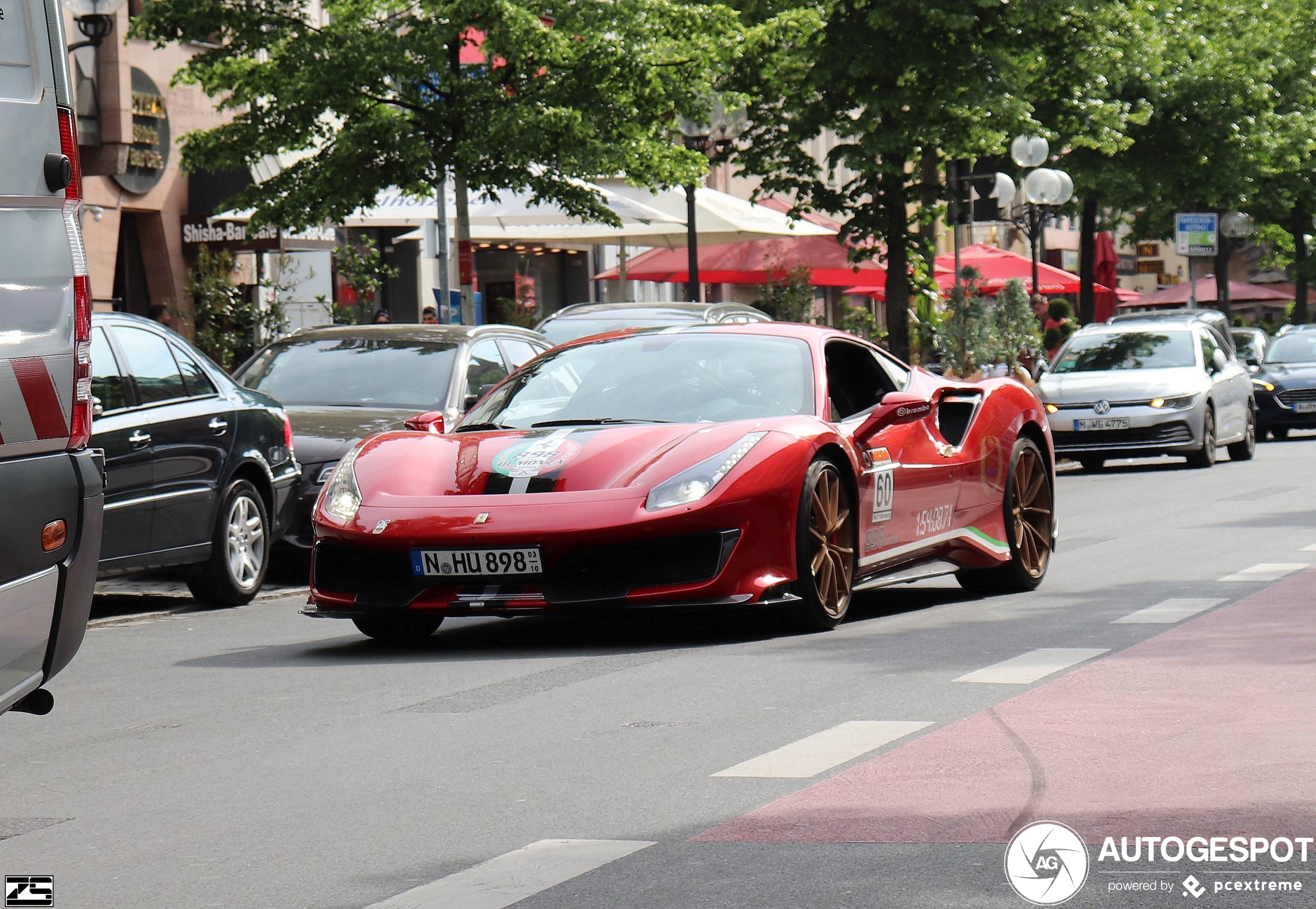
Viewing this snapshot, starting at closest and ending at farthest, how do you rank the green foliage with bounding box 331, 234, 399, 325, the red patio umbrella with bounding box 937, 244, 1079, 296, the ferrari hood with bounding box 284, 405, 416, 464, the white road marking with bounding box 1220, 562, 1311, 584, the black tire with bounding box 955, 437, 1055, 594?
the black tire with bounding box 955, 437, 1055, 594 → the white road marking with bounding box 1220, 562, 1311, 584 → the ferrari hood with bounding box 284, 405, 416, 464 → the green foliage with bounding box 331, 234, 399, 325 → the red patio umbrella with bounding box 937, 244, 1079, 296

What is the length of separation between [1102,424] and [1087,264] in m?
19.6

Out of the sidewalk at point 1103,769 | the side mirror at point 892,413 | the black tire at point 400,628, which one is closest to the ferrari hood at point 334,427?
the black tire at point 400,628

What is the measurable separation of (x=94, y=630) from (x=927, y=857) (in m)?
6.69

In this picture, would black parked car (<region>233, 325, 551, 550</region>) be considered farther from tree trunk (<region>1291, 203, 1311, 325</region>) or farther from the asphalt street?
tree trunk (<region>1291, 203, 1311, 325</region>)

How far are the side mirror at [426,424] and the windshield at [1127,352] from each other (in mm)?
15420

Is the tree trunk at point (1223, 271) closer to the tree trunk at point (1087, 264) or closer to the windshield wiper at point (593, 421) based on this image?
the tree trunk at point (1087, 264)

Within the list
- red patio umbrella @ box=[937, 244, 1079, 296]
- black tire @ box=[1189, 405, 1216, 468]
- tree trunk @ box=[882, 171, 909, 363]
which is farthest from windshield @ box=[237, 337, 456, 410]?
red patio umbrella @ box=[937, 244, 1079, 296]

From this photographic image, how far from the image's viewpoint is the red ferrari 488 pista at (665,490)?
28.3 feet

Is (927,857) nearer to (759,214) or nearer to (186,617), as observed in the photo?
(186,617)

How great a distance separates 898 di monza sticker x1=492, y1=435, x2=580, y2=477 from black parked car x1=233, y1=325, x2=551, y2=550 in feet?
13.9

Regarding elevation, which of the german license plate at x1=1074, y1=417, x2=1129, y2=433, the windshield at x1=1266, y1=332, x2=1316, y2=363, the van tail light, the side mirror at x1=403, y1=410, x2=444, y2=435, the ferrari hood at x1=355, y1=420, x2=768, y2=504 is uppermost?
the van tail light

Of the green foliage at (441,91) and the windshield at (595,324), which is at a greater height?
the green foliage at (441,91)

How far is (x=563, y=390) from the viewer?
988 centimetres

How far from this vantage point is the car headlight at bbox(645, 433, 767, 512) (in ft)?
28.3
